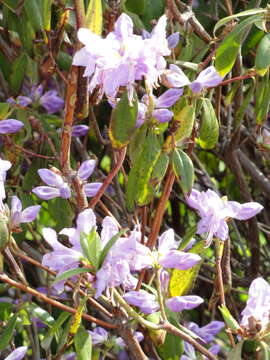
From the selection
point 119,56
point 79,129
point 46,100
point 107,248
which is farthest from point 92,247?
point 46,100

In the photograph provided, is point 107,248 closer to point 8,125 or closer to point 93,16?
point 93,16

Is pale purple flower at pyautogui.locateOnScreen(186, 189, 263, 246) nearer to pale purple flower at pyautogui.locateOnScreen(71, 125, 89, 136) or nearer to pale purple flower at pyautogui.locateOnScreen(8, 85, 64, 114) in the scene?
pale purple flower at pyautogui.locateOnScreen(71, 125, 89, 136)

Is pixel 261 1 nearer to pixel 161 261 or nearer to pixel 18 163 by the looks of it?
pixel 18 163

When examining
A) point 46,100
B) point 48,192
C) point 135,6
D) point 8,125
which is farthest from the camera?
point 46,100

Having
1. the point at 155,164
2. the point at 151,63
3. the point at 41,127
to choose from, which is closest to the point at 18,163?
the point at 41,127

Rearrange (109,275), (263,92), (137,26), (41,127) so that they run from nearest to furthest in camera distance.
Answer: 1. (109,275)
2. (263,92)
3. (137,26)
4. (41,127)

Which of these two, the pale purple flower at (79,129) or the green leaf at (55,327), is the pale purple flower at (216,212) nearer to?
the green leaf at (55,327)

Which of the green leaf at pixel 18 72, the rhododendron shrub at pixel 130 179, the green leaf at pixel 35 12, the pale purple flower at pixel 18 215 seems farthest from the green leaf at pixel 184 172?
the green leaf at pixel 18 72
